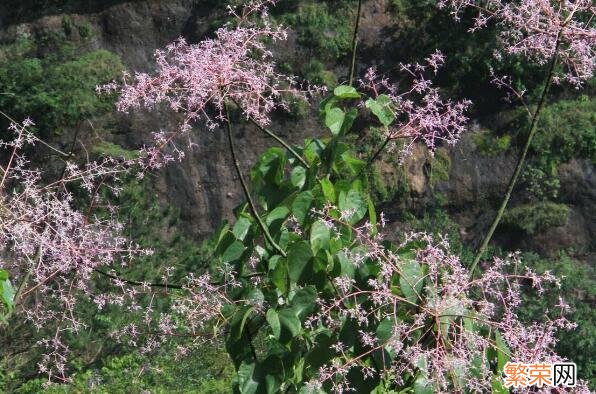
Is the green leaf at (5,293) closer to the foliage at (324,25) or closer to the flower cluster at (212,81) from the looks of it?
the flower cluster at (212,81)

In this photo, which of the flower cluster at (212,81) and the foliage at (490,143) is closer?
the flower cluster at (212,81)

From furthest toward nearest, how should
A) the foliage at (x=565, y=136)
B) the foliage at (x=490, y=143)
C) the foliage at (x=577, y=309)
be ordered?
the foliage at (x=490, y=143)
the foliage at (x=565, y=136)
the foliage at (x=577, y=309)

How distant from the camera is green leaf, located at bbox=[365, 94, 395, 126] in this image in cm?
187

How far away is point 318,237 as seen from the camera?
1.73 metres

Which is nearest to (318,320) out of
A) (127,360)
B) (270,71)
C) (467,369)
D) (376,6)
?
(467,369)

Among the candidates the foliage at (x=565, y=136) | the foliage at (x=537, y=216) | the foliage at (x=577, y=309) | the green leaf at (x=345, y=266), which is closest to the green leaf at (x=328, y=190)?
the green leaf at (x=345, y=266)

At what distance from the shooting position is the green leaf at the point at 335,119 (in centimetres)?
191

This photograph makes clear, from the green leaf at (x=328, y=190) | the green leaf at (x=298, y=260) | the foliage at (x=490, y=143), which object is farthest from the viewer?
the foliage at (x=490, y=143)

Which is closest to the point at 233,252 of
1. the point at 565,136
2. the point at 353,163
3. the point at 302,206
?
the point at 302,206

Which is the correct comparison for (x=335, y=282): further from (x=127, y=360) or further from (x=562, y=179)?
(x=562, y=179)

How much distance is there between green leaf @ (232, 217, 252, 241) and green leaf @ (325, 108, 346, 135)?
0.93 ft

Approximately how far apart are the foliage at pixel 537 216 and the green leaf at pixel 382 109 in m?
6.46

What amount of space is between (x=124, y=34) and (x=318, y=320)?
8.42 meters

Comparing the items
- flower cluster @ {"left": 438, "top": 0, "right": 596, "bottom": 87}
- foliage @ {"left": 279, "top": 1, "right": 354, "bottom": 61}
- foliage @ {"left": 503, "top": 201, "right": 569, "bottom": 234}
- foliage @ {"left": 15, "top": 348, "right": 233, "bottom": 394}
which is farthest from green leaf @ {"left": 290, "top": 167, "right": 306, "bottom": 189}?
foliage @ {"left": 279, "top": 1, "right": 354, "bottom": 61}
